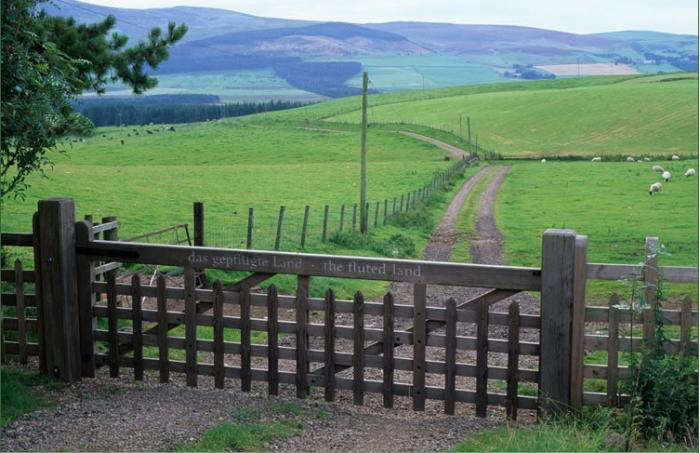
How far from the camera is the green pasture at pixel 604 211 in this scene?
89.0 feet

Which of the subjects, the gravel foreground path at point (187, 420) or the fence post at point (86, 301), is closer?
the gravel foreground path at point (187, 420)

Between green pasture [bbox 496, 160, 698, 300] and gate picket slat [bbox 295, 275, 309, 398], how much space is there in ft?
31.3

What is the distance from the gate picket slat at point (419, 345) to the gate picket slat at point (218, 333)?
80.1 inches

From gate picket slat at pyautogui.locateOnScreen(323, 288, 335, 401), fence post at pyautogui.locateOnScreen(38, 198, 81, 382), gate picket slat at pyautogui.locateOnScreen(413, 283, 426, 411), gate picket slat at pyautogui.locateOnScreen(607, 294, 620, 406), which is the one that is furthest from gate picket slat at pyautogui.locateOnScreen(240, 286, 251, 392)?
gate picket slat at pyautogui.locateOnScreen(607, 294, 620, 406)

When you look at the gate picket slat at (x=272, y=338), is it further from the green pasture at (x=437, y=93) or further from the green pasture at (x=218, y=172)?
the green pasture at (x=437, y=93)

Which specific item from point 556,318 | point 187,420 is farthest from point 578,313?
point 187,420

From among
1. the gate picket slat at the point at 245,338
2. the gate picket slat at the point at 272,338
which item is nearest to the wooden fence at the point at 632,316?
the gate picket slat at the point at 272,338

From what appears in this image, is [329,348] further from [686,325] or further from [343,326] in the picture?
[686,325]

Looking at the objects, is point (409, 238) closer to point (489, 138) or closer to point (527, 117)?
point (489, 138)

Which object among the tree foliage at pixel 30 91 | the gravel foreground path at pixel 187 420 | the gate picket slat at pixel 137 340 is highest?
the tree foliage at pixel 30 91

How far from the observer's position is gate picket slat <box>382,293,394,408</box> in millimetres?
8484

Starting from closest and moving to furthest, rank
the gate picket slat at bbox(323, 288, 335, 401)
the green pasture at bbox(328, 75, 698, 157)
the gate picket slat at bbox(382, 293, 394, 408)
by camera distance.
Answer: the gate picket slat at bbox(382, 293, 394, 408) < the gate picket slat at bbox(323, 288, 335, 401) < the green pasture at bbox(328, 75, 698, 157)

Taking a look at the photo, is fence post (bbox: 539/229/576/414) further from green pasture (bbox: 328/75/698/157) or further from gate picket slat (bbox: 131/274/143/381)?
green pasture (bbox: 328/75/698/157)

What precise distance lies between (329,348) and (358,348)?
1.05 ft
